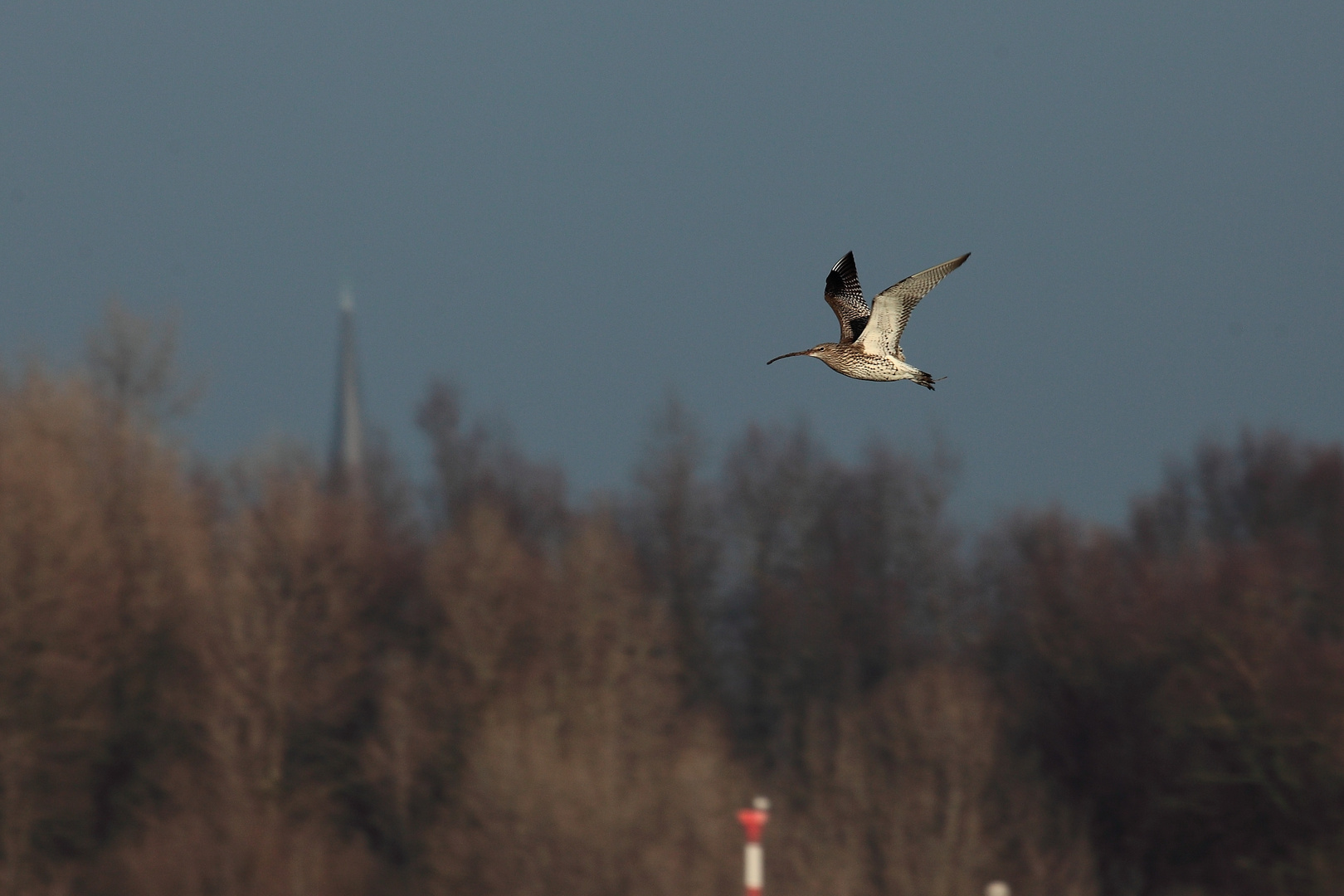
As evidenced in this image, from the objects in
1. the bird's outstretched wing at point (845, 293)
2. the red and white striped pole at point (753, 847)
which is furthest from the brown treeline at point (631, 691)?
the bird's outstretched wing at point (845, 293)

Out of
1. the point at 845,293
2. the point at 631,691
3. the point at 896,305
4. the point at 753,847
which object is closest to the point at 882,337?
the point at 896,305

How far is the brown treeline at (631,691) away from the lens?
2411 centimetres

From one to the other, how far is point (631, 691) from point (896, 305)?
22753mm

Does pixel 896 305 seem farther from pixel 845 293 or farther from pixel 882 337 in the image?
pixel 845 293

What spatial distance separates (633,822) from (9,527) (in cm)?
1433

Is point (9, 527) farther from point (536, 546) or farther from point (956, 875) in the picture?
point (956, 875)

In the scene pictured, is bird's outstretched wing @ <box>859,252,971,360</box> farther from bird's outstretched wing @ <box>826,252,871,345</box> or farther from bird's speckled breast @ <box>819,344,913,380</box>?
bird's outstretched wing @ <box>826,252,871,345</box>

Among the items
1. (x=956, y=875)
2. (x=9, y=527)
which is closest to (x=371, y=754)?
(x=9, y=527)

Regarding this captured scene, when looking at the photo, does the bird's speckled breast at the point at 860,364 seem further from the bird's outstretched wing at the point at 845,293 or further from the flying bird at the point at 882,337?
the bird's outstretched wing at the point at 845,293

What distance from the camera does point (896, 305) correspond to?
7.89 meters

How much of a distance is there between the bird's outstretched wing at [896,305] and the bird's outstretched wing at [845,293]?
744mm

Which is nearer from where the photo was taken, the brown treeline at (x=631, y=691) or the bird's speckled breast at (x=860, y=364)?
the bird's speckled breast at (x=860, y=364)

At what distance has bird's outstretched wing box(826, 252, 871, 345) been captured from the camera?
898cm

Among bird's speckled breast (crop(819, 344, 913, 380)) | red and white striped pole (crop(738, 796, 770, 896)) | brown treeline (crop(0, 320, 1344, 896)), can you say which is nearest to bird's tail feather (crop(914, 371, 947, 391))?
bird's speckled breast (crop(819, 344, 913, 380))
